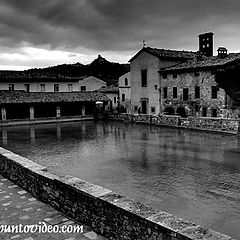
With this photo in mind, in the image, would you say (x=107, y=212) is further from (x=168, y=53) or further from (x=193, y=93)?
(x=168, y=53)

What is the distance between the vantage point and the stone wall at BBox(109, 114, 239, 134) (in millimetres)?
24458

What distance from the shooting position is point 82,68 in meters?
78.1

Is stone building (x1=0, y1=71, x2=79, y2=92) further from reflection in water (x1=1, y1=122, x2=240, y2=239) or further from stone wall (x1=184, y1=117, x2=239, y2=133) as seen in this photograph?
stone wall (x1=184, y1=117, x2=239, y2=133)

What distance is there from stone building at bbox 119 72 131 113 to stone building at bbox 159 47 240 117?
281 inches

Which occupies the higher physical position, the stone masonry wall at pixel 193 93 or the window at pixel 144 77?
the window at pixel 144 77

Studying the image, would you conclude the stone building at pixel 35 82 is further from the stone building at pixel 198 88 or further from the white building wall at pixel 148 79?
the stone building at pixel 198 88

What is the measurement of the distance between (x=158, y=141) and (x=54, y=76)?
26159 mm

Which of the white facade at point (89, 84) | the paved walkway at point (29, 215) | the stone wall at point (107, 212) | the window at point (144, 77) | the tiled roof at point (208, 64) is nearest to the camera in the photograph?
the stone wall at point (107, 212)

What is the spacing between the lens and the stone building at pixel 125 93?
42.4 m

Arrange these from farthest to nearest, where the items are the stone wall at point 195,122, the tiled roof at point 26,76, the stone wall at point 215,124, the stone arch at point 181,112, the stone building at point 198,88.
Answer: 1. the tiled roof at point 26,76
2. the stone arch at point 181,112
3. the stone building at point 198,88
4. the stone wall at point 195,122
5. the stone wall at point 215,124

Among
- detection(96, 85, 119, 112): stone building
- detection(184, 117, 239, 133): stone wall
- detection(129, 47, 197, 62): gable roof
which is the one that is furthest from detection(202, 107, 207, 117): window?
detection(96, 85, 119, 112): stone building

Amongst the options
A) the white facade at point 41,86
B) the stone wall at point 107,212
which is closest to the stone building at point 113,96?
Result: the white facade at point 41,86

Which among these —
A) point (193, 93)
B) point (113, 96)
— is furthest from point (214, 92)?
point (113, 96)

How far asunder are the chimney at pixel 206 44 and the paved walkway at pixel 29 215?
3644 cm
